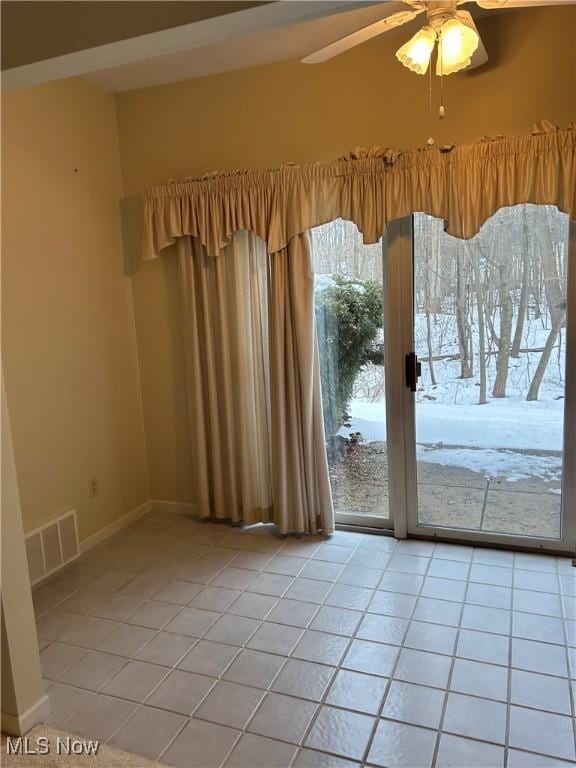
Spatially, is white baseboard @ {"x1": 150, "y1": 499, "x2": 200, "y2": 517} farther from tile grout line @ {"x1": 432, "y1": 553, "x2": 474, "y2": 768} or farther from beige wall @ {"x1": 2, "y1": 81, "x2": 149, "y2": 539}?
tile grout line @ {"x1": 432, "y1": 553, "x2": 474, "y2": 768}

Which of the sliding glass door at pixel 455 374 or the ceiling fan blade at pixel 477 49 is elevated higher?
the ceiling fan blade at pixel 477 49

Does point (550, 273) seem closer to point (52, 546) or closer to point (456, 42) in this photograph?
point (456, 42)

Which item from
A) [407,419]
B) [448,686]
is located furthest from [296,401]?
[448,686]

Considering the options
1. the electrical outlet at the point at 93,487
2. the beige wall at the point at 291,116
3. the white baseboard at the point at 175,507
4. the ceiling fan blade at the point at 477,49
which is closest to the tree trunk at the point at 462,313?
the beige wall at the point at 291,116

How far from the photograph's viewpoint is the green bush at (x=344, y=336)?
3295mm

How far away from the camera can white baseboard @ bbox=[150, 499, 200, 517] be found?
3.86m

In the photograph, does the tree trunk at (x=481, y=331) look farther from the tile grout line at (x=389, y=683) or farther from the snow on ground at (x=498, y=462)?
the tile grout line at (x=389, y=683)

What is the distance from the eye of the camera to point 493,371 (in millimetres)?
3100

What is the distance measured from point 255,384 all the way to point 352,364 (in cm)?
60

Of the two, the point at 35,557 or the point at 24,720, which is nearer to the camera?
the point at 24,720

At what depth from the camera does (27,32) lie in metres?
1.75

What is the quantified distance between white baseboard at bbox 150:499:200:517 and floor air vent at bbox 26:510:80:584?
727mm

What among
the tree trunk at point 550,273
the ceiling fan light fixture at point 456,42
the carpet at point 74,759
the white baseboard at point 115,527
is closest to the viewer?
the carpet at point 74,759

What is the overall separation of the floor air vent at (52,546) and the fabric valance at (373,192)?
5.40 feet
